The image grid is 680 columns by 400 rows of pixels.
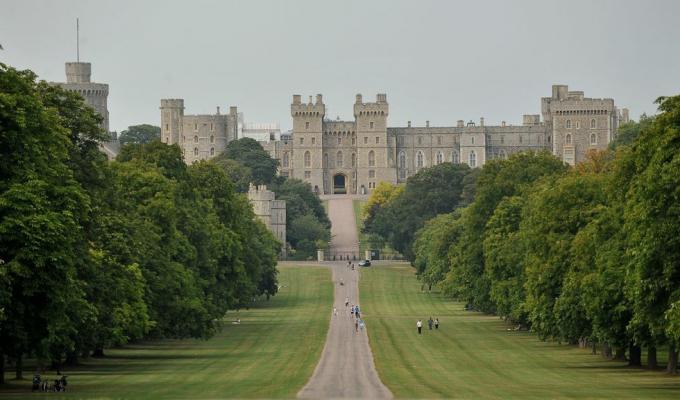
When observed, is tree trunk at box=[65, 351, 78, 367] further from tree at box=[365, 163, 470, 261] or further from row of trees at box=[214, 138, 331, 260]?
row of trees at box=[214, 138, 331, 260]

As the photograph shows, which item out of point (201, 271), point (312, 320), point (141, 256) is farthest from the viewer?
point (312, 320)

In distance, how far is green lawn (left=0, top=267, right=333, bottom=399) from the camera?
44.7 m

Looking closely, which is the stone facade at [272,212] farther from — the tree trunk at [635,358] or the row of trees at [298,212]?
the tree trunk at [635,358]

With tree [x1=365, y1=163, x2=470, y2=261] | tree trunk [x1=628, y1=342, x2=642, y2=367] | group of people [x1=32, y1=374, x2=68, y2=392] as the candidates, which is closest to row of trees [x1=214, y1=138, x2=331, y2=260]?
tree [x1=365, y1=163, x2=470, y2=261]

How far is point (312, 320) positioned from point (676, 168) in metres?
52.6

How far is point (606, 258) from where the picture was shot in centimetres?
5078

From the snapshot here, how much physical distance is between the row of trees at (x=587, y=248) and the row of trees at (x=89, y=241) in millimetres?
11907

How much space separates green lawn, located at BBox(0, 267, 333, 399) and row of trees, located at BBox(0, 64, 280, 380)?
1058 mm

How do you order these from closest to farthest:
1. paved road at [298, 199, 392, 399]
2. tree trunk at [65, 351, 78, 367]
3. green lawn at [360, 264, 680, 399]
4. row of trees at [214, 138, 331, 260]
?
paved road at [298, 199, 392, 399]
green lawn at [360, 264, 680, 399]
tree trunk at [65, 351, 78, 367]
row of trees at [214, 138, 331, 260]

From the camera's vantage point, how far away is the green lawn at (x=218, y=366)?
147ft

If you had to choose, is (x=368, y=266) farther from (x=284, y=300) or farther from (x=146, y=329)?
(x=146, y=329)

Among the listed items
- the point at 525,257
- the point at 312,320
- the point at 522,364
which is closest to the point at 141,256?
the point at 522,364

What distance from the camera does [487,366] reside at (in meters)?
55.8

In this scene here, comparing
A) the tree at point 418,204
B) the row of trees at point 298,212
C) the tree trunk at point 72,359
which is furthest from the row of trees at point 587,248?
the row of trees at point 298,212
